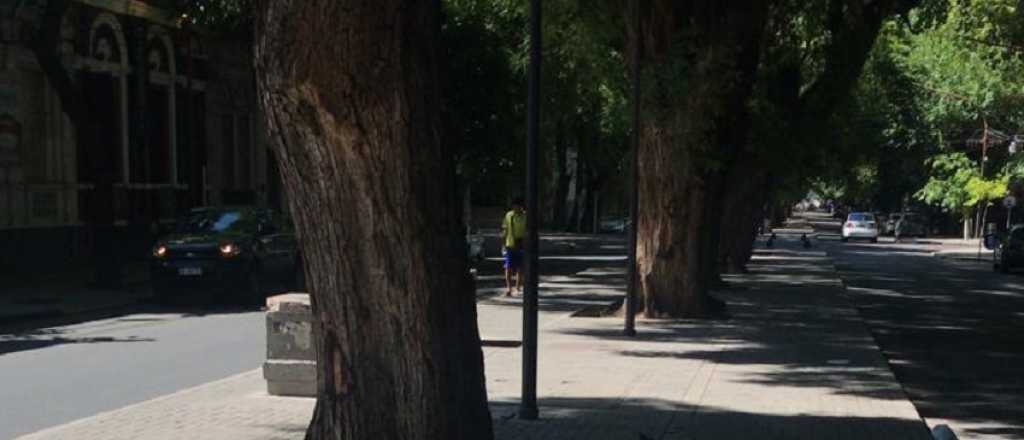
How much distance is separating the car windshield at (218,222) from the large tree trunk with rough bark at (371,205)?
46.9 ft

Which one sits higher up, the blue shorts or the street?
the blue shorts

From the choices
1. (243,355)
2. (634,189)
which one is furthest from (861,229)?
(243,355)

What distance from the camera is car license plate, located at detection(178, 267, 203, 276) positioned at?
60.1 feet

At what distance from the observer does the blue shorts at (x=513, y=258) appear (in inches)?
759

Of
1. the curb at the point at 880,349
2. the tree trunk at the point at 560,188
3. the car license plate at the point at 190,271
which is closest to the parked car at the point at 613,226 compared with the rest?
the tree trunk at the point at 560,188

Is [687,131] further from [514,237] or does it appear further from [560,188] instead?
[560,188]

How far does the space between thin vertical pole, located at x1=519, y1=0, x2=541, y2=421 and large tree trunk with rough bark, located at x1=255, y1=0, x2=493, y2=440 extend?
7.21 ft

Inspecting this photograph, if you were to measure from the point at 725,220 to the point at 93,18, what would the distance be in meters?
15.6

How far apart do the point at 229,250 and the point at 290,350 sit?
991 cm

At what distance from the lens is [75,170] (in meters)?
25.3

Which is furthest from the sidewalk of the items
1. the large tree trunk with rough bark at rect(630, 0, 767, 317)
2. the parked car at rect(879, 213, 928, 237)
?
the parked car at rect(879, 213, 928, 237)

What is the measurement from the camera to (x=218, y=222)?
Answer: 19500mm

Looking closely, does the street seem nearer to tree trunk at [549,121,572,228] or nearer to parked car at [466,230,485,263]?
parked car at [466,230,485,263]

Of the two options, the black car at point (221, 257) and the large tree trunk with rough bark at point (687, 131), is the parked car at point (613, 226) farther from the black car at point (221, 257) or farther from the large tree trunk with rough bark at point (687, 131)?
the large tree trunk with rough bark at point (687, 131)
